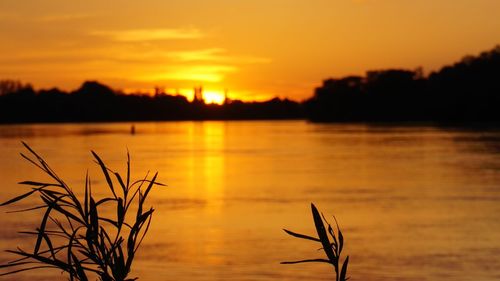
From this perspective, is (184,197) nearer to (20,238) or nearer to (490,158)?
(20,238)

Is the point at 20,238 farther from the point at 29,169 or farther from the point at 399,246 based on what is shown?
the point at 29,169

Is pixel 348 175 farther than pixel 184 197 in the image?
Yes

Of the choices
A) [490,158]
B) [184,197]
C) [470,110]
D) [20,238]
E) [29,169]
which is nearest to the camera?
[20,238]

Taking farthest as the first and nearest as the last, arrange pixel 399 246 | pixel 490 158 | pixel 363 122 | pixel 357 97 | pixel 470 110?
pixel 363 122 → pixel 357 97 → pixel 470 110 → pixel 490 158 → pixel 399 246

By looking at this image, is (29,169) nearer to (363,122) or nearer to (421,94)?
(421,94)

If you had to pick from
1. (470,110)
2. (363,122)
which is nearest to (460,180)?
(470,110)

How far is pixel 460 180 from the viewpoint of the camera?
3095cm

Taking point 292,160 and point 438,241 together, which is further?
point 292,160

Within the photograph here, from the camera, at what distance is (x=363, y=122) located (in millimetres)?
172000

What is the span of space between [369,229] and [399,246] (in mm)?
2209

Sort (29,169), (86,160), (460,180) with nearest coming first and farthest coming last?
(460,180) → (29,169) → (86,160)

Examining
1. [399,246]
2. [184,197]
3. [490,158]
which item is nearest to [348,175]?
[184,197]

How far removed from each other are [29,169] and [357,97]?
403ft

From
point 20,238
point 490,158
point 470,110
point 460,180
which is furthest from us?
point 470,110
